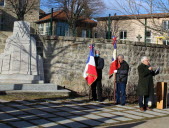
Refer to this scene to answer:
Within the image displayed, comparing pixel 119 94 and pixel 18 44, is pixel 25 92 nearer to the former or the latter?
pixel 18 44

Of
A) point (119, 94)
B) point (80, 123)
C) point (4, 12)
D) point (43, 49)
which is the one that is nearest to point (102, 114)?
point (80, 123)

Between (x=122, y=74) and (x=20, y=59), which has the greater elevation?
(x=20, y=59)

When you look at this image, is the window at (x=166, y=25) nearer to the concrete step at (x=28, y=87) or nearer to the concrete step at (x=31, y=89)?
the concrete step at (x=31, y=89)

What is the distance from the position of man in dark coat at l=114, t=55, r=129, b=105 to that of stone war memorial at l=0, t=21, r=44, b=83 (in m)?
3.28

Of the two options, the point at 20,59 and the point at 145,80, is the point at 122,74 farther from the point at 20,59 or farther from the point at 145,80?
the point at 20,59

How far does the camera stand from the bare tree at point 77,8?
31.8 metres

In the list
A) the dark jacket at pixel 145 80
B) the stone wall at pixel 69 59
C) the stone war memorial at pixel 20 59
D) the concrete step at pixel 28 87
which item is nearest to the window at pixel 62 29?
the stone wall at pixel 69 59

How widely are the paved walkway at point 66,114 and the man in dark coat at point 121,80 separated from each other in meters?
0.34

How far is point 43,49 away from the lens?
41.4 feet

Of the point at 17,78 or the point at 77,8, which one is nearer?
the point at 17,78

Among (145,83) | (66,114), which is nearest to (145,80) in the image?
(145,83)

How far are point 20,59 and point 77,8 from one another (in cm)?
2138

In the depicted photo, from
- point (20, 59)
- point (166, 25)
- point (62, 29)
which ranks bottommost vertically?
point (20, 59)

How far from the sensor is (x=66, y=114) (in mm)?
7336
